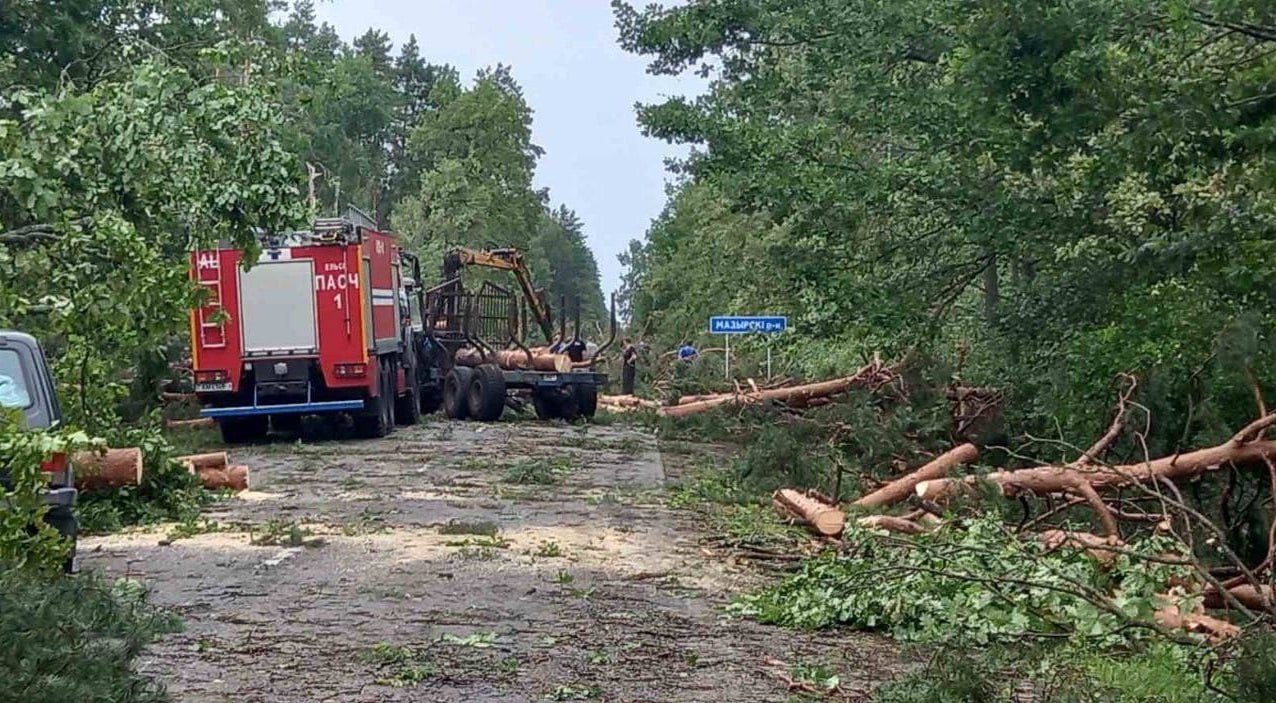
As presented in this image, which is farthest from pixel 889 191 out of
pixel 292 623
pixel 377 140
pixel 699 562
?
pixel 377 140

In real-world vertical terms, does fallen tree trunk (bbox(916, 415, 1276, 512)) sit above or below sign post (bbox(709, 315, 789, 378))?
below

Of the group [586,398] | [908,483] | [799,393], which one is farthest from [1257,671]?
[586,398]

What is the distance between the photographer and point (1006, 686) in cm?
764

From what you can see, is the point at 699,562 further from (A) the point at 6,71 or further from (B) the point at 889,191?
(A) the point at 6,71

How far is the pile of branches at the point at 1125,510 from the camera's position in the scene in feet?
28.7

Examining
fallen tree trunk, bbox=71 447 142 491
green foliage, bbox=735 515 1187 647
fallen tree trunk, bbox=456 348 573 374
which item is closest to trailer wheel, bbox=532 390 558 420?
fallen tree trunk, bbox=456 348 573 374

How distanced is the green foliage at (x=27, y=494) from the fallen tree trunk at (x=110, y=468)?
4.39 meters

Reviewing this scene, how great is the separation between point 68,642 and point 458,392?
2448 cm

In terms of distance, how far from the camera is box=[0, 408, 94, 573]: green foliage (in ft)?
Result: 26.9

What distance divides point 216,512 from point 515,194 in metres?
59.6

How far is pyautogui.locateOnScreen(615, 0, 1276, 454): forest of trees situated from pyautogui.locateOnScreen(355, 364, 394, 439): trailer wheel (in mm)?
5689

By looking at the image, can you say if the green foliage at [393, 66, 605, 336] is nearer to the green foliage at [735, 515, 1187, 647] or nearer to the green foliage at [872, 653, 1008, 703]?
the green foliage at [735, 515, 1187, 647]

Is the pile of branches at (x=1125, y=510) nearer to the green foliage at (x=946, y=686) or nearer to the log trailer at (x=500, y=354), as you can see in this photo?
the green foliage at (x=946, y=686)

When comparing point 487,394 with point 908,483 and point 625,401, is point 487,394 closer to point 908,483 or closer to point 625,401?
point 625,401
